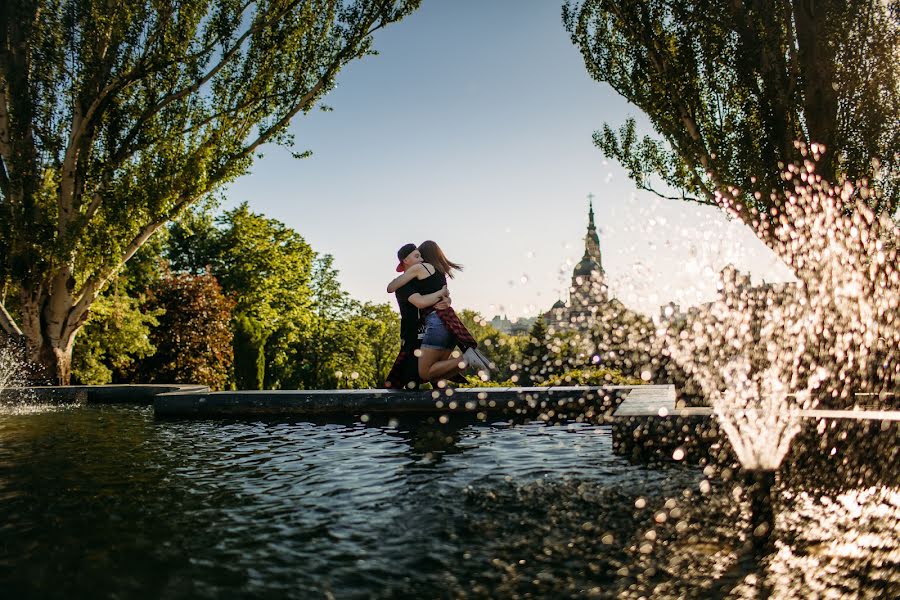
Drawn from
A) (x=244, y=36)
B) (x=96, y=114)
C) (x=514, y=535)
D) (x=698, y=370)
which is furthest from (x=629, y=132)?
(x=514, y=535)

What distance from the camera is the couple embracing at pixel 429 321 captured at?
888 centimetres

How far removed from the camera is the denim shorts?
9.02m

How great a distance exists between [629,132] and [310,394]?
1154cm

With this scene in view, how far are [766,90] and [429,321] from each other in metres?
8.97

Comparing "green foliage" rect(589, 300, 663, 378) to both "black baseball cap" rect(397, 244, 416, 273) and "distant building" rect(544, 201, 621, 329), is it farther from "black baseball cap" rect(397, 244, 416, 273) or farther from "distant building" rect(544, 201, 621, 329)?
"black baseball cap" rect(397, 244, 416, 273)

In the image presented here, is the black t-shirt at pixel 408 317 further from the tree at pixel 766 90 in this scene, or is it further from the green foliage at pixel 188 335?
the green foliage at pixel 188 335

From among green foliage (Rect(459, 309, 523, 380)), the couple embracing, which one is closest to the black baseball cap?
the couple embracing

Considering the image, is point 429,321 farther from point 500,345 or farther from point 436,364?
point 500,345

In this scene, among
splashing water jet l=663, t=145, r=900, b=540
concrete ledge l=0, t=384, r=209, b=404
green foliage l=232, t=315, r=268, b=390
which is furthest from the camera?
green foliage l=232, t=315, r=268, b=390

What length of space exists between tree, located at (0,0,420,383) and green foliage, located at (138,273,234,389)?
9.22 metres

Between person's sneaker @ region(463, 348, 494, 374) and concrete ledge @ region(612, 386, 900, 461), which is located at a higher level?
person's sneaker @ region(463, 348, 494, 374)

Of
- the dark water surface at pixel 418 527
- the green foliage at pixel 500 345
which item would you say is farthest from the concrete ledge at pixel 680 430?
the green foliage at pixel 500 345

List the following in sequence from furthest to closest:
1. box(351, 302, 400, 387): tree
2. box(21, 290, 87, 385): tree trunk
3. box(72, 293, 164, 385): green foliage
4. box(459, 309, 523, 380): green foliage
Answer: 1. box(459, 309, 523, 380): green foliage
2. box(351, 302, 400, 387): tree
3. box(72, 293, 164, 385): green foliage
4. box(21, 290, 87, 385): tree trunk

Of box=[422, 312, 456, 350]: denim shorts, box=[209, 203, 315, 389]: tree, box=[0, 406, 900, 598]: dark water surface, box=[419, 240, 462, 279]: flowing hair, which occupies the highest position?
box=[209, 203, 315, 389]: tree
